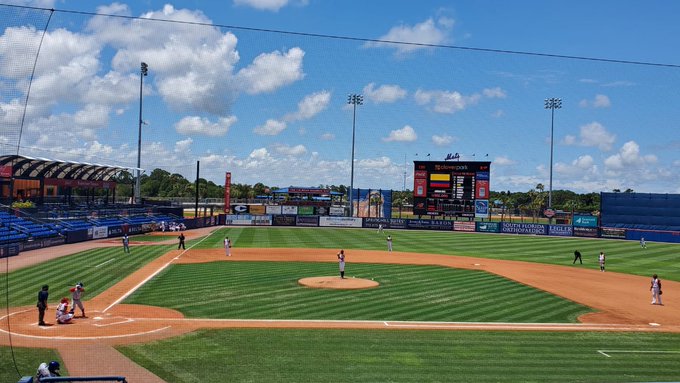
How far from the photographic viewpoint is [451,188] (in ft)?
214

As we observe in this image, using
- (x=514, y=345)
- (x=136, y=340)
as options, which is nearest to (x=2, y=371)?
(x=136, y=340)

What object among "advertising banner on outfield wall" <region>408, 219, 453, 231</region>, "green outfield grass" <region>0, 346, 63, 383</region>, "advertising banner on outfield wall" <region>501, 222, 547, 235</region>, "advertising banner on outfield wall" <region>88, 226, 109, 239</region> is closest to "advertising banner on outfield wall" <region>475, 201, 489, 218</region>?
"advertising banner on outfield wall" <region>501, 222, 547, 235</region>

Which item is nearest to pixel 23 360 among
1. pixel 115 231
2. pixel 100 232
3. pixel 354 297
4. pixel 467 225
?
pixel 354 297

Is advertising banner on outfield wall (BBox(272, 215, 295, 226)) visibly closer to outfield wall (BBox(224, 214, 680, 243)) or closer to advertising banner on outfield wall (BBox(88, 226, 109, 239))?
outfield wall (BBox(224, 214, 680, 243))

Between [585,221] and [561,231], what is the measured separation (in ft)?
17.2

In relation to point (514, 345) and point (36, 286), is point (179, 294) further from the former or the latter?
point (514, 345)

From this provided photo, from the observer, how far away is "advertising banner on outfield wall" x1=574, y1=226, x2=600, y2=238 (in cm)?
6912

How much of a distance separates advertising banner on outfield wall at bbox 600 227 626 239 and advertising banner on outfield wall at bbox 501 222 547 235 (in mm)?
7033

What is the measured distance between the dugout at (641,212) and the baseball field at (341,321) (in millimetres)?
35606

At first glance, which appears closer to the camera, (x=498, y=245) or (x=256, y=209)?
(x=498, y=245)

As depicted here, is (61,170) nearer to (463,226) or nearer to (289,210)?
(289,210)

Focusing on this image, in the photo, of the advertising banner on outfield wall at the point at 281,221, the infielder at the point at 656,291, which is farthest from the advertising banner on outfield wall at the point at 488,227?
the infielder at the point at 656,291

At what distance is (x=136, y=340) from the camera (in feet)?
53.2

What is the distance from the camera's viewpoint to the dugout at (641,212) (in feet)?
232
